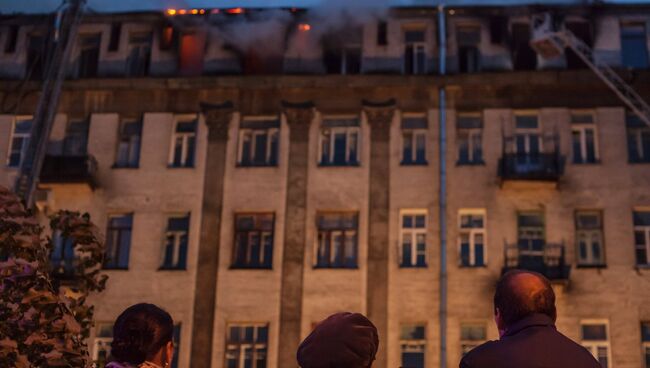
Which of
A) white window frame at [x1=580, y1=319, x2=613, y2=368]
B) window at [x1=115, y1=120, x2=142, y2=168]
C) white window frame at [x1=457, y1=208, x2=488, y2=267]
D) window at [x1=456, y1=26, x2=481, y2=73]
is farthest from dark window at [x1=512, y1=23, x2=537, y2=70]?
window at [x1=115, y1=120, x2=142, y2=168]

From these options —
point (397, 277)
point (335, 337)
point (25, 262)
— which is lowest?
point (335, 337)

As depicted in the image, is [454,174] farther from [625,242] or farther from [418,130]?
[625,242]

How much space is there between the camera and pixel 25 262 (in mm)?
8477

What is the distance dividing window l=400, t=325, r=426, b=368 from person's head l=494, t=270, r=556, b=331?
2060 centimetres

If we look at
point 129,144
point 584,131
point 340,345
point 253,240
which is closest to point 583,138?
point 584,131

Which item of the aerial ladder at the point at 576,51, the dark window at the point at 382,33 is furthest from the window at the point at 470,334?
the dark window at the point at 382,33

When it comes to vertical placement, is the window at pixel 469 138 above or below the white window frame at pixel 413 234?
above

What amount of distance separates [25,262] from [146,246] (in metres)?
18.3

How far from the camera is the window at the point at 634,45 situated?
1077 inches

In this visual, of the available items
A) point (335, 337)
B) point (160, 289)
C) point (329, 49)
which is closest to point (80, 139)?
point (160, 289)

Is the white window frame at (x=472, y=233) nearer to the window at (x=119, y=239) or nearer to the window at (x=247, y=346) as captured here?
the window at (x=247, y=346)

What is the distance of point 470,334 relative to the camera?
24953mm

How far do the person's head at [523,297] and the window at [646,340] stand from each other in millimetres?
21186

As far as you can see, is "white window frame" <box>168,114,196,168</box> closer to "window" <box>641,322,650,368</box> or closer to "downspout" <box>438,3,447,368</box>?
"downspout" <box>438,3,447,368</box>
